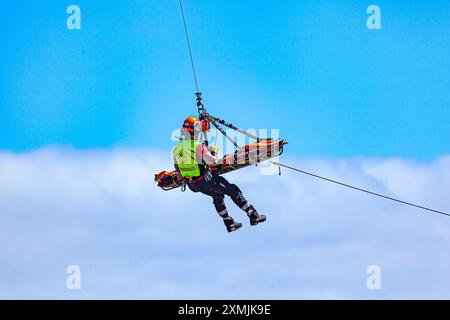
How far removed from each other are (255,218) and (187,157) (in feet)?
7.56

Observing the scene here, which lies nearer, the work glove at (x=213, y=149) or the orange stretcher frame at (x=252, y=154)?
the orange stretcher frame at (x=252, y=154)

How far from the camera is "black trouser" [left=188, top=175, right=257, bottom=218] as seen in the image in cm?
1781

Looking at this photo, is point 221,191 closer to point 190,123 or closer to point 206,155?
point 206,155

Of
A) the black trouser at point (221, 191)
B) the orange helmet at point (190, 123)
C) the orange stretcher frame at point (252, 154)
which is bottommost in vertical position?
the black trouser at point (221, 191)

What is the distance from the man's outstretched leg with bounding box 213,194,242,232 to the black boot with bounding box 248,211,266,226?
49 centimetres

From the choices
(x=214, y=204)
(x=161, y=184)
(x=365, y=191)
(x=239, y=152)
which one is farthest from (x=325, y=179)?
(x=161, y=184)

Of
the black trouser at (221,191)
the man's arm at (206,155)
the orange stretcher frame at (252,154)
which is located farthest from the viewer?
the black trouser at (221,191)

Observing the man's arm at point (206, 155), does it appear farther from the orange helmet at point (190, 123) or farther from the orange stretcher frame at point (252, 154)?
the orange helmet at point (190, 123)

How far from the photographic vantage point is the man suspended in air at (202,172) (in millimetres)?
17516

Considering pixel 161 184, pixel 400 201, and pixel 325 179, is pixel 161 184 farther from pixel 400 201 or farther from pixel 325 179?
pixel 400 201

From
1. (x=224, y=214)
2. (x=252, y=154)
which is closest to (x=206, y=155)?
(x=252, y=154)

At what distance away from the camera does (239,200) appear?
707 inches

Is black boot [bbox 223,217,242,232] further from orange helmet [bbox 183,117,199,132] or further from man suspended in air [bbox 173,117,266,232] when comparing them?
orange helmet [bbox 183,117,199,132]

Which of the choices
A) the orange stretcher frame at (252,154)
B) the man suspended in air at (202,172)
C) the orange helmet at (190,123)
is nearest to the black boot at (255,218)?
the man suspended in air at (202,172)
